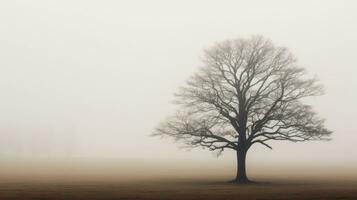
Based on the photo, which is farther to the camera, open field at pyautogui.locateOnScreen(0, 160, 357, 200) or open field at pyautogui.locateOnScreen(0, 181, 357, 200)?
open field at pyautogui.locateOnScreen(0, 160, 357, 200)

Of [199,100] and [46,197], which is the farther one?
[199,100]

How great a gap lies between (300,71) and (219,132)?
1017cm

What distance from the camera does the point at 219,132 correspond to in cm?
5184

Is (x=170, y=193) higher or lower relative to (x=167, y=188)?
lower

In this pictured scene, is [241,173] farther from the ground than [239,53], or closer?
closer

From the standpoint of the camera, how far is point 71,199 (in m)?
29.9

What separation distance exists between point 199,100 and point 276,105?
303 inches

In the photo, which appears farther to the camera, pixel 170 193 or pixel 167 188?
pixel 167 188

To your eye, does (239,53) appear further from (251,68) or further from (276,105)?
(276,105)

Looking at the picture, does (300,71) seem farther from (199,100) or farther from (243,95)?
(199,100)

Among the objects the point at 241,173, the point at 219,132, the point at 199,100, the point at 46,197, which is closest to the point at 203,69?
the point at 199,100

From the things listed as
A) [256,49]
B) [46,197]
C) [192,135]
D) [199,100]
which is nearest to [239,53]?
[256,49]

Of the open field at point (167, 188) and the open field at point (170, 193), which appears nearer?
the open field at point (170, 193)

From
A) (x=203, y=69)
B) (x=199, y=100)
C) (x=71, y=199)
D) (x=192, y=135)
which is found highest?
(x=203, y=69)
